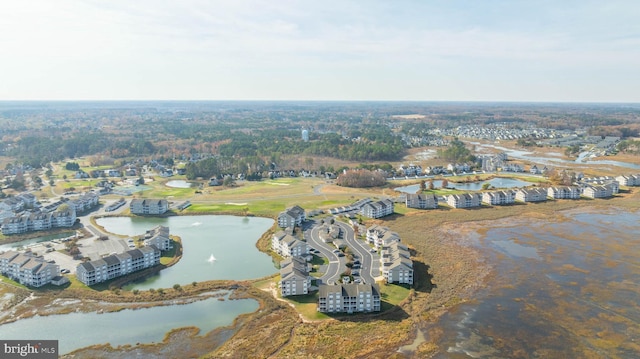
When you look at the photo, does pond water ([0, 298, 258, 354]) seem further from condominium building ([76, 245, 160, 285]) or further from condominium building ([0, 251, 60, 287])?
condominium building ([0, 251, 60, 287])

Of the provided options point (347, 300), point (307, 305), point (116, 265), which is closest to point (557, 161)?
point (347, 300)

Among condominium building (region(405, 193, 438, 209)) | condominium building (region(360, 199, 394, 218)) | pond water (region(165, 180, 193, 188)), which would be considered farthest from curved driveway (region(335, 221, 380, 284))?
pond water (region(165, 180, 193, 188))

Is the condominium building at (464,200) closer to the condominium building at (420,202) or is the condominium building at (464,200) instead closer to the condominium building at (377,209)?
the condominium building at (420,202)

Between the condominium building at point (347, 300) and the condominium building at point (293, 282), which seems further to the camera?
the condominium building at point (293, 282)

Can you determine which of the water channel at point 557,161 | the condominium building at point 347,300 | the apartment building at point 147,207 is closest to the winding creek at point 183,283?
the apartment building at point 147,207

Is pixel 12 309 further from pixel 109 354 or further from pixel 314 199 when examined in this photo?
pixel 314 199

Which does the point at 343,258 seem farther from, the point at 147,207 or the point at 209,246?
the point at 147,207
